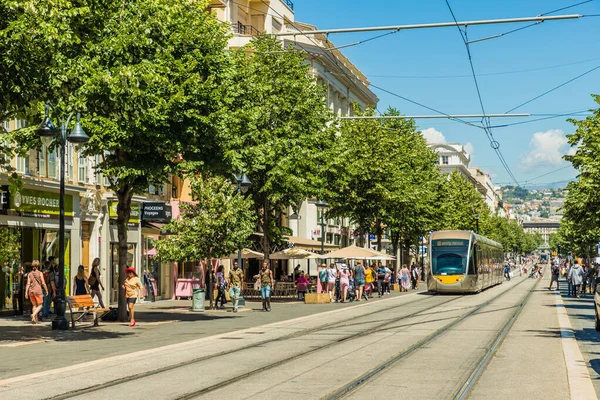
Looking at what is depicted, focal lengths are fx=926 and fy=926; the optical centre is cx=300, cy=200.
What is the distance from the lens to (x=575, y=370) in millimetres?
13234

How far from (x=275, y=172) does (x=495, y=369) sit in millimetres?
25347

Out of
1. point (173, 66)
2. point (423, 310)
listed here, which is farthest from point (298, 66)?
point (173, 66)

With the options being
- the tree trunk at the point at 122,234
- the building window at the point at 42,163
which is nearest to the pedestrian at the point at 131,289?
the tree trunk at the point at 122,234

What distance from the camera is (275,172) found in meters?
38.4

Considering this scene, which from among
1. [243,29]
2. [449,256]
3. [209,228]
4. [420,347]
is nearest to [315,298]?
[209,228]

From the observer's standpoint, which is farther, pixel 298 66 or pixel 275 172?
pixel 298 66

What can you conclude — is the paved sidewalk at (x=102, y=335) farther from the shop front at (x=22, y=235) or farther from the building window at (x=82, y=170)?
the building window at (x=82, y=170)

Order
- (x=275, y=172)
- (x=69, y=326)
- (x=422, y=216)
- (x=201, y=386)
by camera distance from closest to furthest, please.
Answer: (x=201, y=386)
(x=69, y=326)
(x=275, y=172)
(x=422, y=216)

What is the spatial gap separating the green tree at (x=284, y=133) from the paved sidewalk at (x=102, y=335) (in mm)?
9090

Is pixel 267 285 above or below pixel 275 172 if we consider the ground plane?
below

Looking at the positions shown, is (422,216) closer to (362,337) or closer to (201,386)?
(362,337)

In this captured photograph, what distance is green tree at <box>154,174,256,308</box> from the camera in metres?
33.7

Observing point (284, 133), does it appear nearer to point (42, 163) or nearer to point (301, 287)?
point (301, 287)

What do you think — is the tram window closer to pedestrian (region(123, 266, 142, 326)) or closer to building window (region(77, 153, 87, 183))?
building window (region(77, 153, 87, 183))
